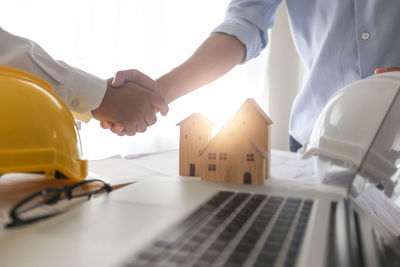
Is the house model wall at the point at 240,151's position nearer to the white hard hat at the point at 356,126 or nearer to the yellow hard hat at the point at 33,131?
the white hard hat at the point at 356,126

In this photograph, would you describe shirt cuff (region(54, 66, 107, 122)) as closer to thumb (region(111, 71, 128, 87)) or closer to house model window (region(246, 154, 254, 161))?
thumb (region(111, 71, 128, 87))

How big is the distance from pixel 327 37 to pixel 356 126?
1.55ft

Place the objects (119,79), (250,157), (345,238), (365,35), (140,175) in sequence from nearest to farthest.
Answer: (345,238), (250,157), (140,175), (365,35), (119,79)

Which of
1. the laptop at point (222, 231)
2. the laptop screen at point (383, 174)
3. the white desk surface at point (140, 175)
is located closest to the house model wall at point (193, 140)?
the white desk surface at point (140, 175)

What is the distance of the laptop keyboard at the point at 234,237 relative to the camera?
0.21 metres

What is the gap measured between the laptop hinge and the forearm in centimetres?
65

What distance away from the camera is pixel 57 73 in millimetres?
639

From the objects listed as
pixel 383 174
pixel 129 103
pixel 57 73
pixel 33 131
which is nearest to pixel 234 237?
pixel 383 174

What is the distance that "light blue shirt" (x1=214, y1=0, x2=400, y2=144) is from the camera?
0.74 m

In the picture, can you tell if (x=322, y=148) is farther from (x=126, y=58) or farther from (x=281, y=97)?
(x=281, y=97)

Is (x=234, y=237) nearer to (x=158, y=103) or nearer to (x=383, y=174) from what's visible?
(x=383, y=174)

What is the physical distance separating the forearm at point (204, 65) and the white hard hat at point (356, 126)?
436mm

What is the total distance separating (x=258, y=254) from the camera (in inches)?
8.7

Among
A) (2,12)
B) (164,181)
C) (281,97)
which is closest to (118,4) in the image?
(2,12)
